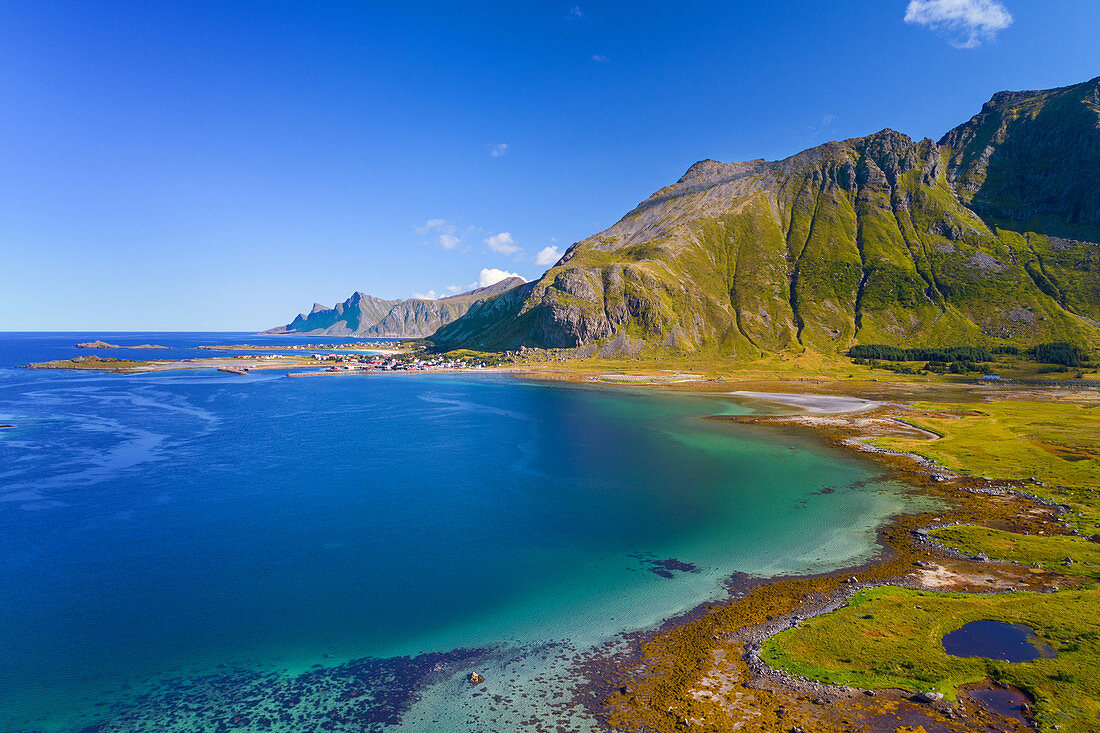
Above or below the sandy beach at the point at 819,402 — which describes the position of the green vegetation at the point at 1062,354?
above

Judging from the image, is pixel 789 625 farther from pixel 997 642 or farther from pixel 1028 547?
pixel 1028 547

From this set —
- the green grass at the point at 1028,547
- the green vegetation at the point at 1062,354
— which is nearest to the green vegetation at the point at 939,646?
the green grass at the point at 1028,547

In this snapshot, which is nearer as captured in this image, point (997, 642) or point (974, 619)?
point (997, 642)

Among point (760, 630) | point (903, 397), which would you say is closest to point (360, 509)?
point (760, 630)

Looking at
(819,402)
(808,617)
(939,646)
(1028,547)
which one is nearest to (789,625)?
(808,617)

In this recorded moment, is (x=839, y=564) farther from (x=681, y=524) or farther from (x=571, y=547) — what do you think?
(x=571, y=547)

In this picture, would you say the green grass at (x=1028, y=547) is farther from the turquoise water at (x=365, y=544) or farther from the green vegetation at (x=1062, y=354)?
the green vegetation at (x=1062, y=354)
